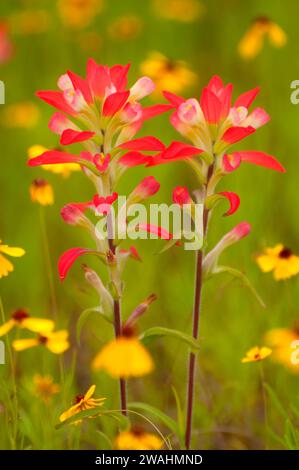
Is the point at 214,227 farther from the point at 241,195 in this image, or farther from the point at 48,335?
the point at 48,335

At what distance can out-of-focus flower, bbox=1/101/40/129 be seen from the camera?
1886mm

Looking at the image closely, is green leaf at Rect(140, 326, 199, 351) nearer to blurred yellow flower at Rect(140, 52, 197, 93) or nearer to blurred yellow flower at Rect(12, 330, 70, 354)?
blurred yellow flower at Rect(12, 330, 70, 354)

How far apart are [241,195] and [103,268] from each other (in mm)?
325

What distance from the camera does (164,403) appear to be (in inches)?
46.0

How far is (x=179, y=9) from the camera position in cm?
224

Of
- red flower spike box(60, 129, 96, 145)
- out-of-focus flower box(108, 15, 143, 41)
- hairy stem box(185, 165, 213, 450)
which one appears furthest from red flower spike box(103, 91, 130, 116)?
out-of-focus flower box(108, 15, 143, 41)

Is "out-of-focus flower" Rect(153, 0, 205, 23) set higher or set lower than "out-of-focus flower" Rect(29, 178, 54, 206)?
higher


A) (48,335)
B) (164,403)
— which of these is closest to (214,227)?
(164,403)

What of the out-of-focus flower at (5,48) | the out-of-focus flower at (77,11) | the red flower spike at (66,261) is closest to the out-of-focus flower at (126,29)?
the out-of-focus flower at (77,11)

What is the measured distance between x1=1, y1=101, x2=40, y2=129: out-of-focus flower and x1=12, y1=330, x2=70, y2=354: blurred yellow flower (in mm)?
958

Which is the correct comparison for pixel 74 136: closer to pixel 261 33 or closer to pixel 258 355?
pixel 258 355

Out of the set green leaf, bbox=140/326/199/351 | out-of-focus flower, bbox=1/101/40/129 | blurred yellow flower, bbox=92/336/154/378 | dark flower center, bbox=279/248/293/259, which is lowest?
blurred yellow flower, bbox=92/336/154/378

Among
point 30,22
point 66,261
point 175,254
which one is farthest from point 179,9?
point 66,261

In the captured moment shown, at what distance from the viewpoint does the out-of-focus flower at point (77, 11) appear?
2199mm
